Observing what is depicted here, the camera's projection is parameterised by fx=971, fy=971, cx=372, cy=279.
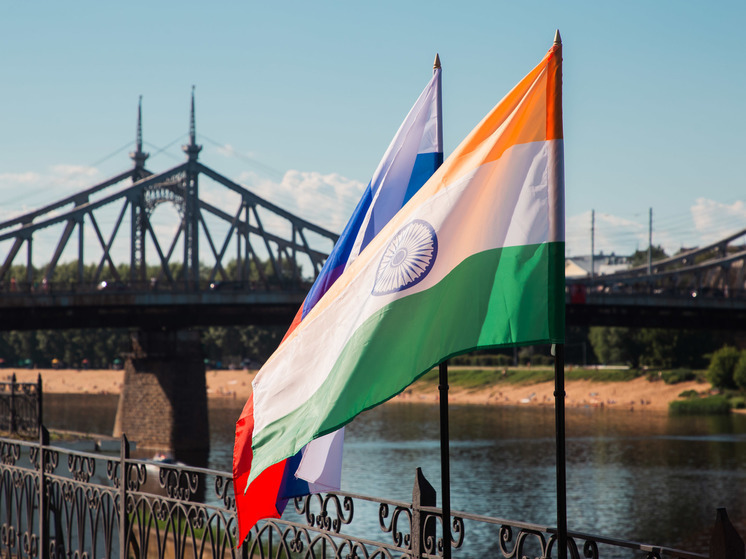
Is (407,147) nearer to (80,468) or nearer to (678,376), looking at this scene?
(80,468)

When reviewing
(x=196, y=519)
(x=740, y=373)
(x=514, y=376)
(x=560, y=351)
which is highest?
(x=560, y=351)

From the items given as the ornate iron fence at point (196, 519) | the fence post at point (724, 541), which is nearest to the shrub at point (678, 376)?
the ornate iron fence at point (196, 519)

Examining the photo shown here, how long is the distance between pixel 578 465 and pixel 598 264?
101384 millimetres

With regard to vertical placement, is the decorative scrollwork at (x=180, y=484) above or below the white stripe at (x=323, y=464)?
below

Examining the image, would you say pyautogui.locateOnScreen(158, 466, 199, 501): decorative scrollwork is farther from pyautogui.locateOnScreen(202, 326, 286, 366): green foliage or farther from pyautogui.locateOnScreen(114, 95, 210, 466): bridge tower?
pyautogui.locateOnScreen(202, 326, 286, 366): green foliage

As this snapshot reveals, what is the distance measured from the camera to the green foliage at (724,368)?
62.0 m

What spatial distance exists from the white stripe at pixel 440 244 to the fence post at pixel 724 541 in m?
1.29

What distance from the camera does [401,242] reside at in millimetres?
4406

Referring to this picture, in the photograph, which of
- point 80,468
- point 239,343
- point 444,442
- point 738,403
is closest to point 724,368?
point 738,403

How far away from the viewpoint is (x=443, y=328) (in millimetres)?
4195

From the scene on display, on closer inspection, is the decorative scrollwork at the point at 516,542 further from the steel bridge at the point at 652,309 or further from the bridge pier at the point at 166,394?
the steel bridge at the point at 652,309

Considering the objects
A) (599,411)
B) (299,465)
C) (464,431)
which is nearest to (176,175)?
(464,431)

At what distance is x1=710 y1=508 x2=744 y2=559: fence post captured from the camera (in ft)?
11.2

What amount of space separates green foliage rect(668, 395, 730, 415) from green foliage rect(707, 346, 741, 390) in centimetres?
142
